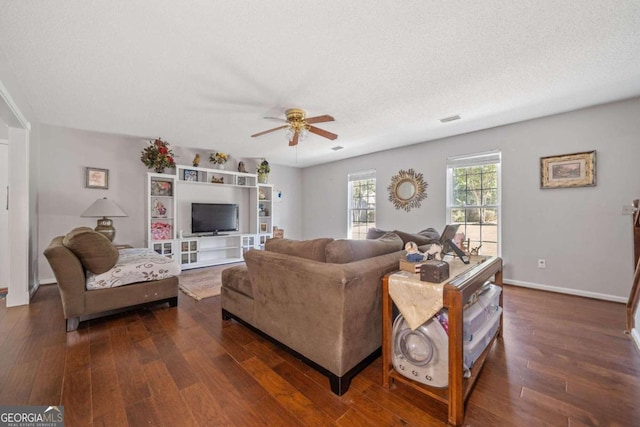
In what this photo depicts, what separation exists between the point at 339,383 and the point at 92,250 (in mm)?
2523

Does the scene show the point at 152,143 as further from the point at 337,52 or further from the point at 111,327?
the point at 337,52

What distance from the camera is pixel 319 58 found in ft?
7.06

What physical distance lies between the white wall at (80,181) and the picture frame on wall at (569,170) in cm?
605

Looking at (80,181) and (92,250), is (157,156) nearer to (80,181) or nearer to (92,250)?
(80,181)

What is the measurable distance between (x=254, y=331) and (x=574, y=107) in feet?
14.7

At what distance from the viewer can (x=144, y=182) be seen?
4598mm

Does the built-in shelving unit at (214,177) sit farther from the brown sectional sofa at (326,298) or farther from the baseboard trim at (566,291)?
the baseboard trim at (566,291)

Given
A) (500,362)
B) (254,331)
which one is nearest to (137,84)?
(254,331)

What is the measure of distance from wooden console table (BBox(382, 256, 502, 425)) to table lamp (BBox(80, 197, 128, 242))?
164 inches

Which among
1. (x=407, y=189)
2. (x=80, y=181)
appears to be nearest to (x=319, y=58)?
(x=407, y=189)

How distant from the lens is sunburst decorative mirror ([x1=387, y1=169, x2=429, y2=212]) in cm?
473

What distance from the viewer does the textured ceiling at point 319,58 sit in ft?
5.45

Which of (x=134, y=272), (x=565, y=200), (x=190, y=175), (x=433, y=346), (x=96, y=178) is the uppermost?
(x=190, y=175)

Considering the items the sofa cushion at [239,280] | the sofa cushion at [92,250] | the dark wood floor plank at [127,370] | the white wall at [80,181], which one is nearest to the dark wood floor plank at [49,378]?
the dark wood floor plank at [127,370]
